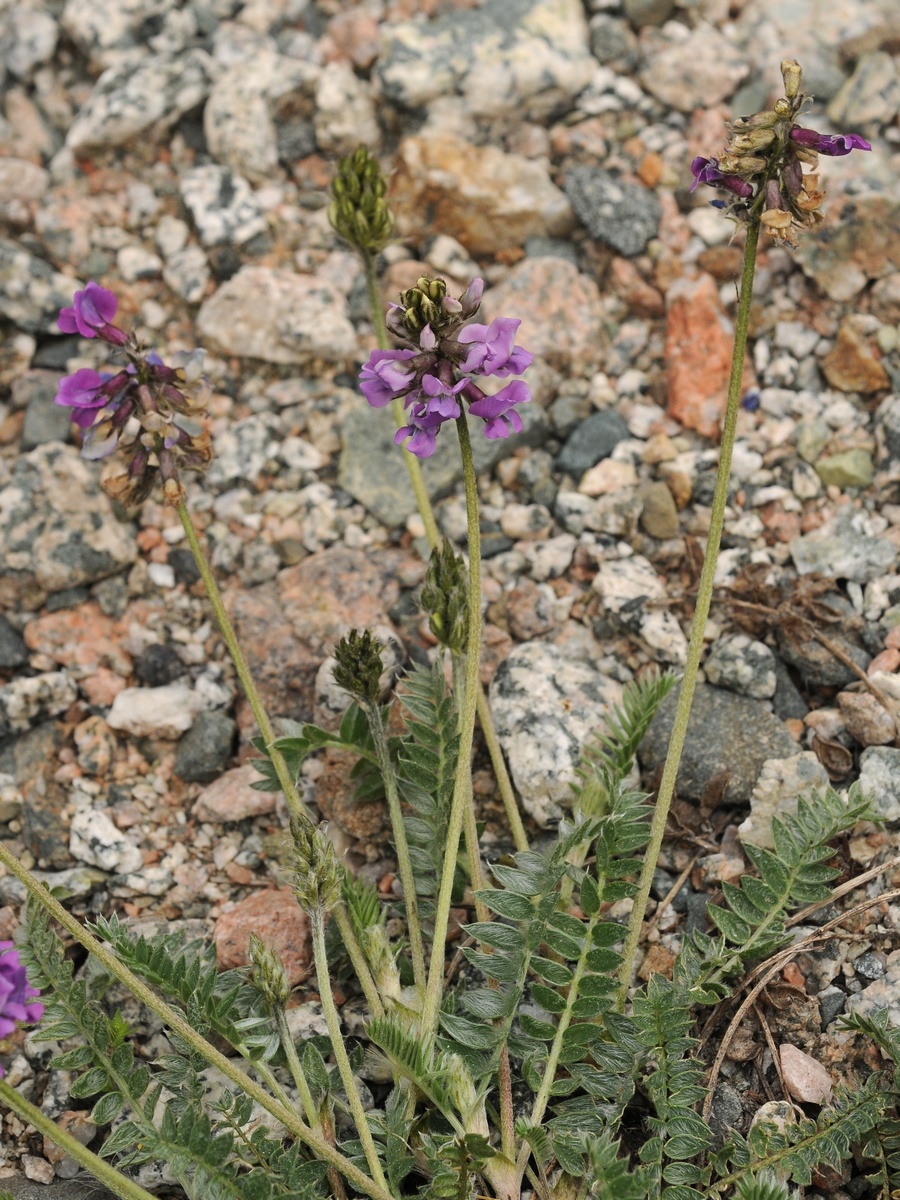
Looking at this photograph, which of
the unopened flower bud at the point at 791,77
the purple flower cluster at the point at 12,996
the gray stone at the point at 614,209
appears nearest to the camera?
the purple flower cluster at the point at 12,996

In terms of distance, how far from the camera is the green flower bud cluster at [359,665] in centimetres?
320

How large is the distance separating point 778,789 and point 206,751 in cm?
195

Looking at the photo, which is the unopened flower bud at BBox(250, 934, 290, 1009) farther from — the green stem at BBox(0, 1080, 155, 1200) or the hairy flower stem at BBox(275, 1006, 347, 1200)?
the green stem at BBox(0, 1080, 155, 1200)

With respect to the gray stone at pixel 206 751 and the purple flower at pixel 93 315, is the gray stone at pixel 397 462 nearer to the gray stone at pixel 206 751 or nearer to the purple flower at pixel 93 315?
the gray stone at pixel 206 751

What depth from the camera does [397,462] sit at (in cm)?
487

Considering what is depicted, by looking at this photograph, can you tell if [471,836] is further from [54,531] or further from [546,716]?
[54,531]

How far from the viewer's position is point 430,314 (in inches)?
104

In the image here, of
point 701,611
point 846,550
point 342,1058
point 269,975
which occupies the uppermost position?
point 701,611

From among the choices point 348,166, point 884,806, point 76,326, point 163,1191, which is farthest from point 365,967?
point 348,166

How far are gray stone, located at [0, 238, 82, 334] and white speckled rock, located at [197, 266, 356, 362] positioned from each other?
657mm

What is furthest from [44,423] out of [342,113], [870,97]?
[870,97]

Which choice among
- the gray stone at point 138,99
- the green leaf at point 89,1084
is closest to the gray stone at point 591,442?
the gray stone at point 138,99

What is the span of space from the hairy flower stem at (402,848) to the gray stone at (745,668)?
1.24 m

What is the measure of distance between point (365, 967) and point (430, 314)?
1812 millimetres
